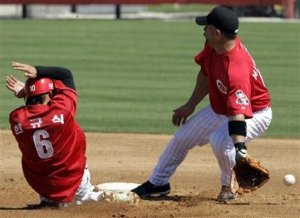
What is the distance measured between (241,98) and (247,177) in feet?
2.07

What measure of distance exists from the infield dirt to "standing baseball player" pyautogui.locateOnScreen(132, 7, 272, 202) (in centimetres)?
27

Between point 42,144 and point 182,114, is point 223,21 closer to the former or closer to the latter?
point 182,114

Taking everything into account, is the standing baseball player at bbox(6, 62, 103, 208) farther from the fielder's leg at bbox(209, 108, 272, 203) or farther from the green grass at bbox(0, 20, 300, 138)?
the green grass at bbox(0, 20, 300, 138)

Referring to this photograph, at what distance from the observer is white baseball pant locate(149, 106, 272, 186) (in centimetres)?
735

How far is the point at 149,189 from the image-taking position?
7879 millimetres

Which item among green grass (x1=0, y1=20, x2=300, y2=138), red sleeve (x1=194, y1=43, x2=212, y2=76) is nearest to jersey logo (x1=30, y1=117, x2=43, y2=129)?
red sleeve (x1=194, y1=43, x2=212, y2=76)

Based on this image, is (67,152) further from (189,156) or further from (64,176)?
(189,156)

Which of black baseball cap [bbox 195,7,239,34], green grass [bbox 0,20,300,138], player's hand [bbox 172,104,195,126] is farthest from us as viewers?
green grass [bbox 0,20,300,138]

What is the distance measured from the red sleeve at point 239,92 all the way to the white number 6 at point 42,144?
133 cm

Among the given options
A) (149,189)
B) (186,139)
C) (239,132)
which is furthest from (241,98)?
(149,189)

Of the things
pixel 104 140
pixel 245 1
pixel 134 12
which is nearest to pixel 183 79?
pixel 104 140

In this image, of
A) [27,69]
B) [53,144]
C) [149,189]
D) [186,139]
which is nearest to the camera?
[27,69]

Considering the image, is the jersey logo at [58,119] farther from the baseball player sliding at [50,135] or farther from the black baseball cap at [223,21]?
the black baseball cap at [223,21]

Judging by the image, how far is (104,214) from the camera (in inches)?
273
